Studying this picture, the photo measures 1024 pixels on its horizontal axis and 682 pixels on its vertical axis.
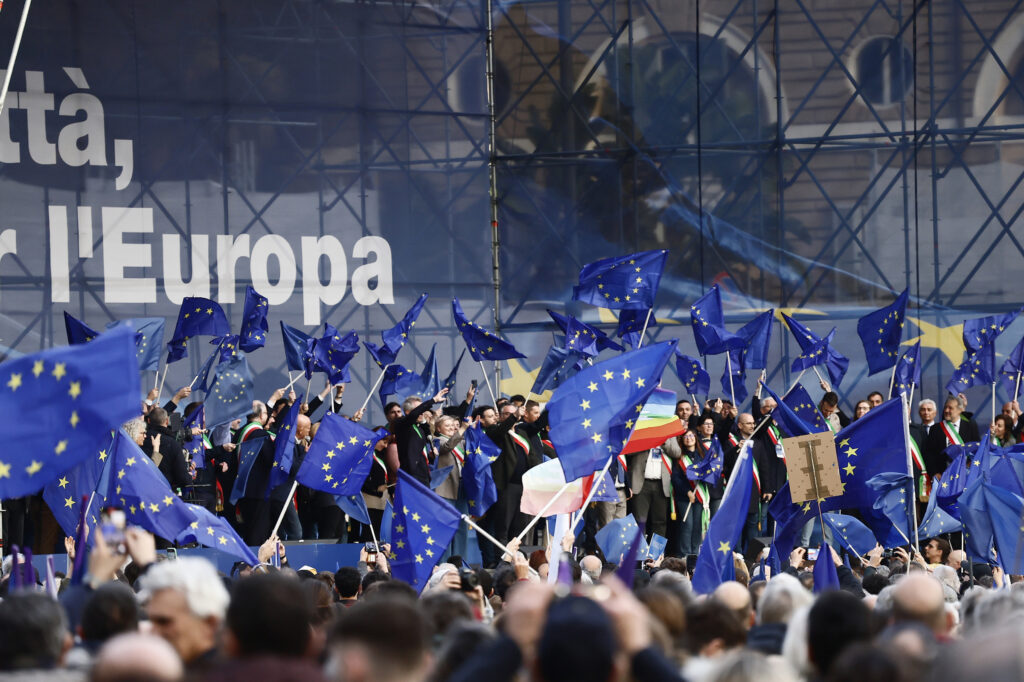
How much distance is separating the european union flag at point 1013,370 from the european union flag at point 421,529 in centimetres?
816

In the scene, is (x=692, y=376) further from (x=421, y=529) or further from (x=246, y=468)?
(x=421, y=529)

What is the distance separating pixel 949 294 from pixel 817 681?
15.4 m

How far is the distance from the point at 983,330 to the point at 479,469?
19.1 feet

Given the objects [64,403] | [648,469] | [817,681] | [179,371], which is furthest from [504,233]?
[817,681]

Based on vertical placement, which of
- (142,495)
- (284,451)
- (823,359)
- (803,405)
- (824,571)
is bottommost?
(824,571)

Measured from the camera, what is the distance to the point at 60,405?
6016mm

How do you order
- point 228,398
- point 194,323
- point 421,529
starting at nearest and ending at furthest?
point 421,529 → point 228,398 → point 194,323

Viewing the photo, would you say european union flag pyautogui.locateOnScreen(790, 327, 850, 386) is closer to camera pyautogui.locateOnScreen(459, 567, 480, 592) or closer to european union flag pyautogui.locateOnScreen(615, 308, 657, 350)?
european union flag pyautogui.locateOnScreen(615, 308, 657, 350)

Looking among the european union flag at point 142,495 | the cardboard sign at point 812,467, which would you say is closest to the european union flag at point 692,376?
the cardboard sign at point 812,467

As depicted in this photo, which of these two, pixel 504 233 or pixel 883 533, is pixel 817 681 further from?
pixel 504 233

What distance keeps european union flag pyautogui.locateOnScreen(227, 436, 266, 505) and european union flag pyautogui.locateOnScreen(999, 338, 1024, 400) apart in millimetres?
7171

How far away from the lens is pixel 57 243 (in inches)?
663

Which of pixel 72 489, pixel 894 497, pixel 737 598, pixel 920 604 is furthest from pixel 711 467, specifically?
pixel 920 604

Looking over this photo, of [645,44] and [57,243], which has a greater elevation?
[645,44]
